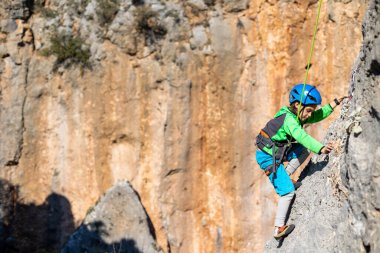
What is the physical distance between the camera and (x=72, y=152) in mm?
12555

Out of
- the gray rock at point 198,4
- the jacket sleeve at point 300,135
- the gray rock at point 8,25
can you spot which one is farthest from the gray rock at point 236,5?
the jacket sleeve at point 300,135

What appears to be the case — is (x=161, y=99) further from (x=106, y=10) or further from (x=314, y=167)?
(x=314, y=167)

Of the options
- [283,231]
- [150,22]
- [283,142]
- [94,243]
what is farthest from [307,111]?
[94,243]

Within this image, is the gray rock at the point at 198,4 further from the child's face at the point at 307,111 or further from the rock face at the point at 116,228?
the child's face at the point at 307,111

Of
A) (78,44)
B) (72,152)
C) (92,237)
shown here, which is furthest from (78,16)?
(92,237)

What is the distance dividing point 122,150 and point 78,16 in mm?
2851

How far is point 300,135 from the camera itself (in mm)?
5684

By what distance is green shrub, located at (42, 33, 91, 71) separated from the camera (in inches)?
480

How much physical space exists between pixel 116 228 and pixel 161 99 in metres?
2.67

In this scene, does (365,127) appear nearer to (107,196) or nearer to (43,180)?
(107,196)

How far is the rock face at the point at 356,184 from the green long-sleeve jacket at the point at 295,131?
0.28 meters

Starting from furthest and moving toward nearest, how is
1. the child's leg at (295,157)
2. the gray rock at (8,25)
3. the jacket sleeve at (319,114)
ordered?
the gray rock at (8,25) → the child's leg at (295,157) → the jacket sleeve at (319,114)

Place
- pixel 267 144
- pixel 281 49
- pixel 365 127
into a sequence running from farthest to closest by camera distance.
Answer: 1. pixel 281 49
2. pixel 267 144
3. pixel 365 127

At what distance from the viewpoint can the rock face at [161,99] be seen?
447 inches
